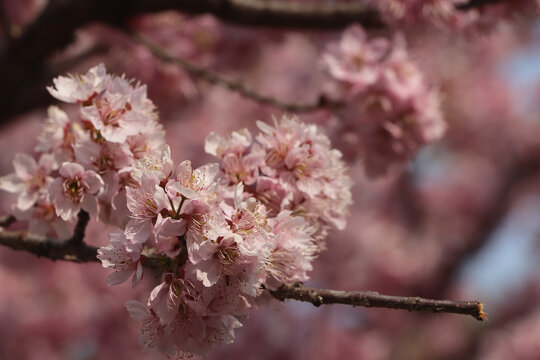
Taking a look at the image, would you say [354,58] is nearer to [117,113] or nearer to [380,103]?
[380,103]

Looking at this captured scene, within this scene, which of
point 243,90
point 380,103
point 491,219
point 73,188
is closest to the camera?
point 73,188

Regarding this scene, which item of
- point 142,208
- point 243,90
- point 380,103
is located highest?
point 380,103

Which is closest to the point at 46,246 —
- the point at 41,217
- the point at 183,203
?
the point at 41,217

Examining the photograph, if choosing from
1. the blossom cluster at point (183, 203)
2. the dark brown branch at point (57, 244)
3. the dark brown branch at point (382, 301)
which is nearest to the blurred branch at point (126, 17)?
the blossom cluster at point (183, 203)

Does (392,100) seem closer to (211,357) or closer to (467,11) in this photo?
(467,11)

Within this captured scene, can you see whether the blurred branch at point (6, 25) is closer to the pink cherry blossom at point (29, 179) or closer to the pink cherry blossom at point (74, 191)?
the pink cherry blossom at point (29, 179)

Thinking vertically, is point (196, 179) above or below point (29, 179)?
above
